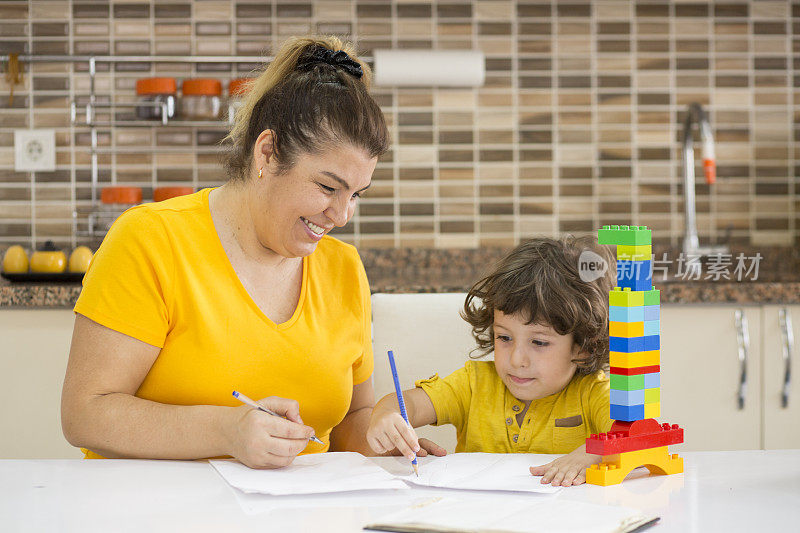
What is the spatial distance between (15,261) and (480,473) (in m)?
2.00

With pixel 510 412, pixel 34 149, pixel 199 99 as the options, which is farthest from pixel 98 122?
pixel 510 412

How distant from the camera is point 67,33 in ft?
9.51

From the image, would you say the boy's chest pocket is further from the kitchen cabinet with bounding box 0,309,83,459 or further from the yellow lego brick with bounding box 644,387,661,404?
the kitchen cabinet with bounding box 0,309,83,459

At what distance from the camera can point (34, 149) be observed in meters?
2.90

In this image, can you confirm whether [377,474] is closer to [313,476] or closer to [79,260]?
[313,476]

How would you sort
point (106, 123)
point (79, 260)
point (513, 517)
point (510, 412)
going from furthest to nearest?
point (106, 123) < point (79, 260) < point (510, 412) < point (513, 517)

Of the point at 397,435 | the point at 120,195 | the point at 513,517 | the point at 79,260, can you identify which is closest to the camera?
the point at 513,517

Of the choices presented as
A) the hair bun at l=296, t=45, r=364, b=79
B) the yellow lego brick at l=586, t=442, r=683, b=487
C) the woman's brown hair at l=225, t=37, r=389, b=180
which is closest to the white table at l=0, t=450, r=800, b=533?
the yellow lego brick at l=586, t=442, r=683, b=487

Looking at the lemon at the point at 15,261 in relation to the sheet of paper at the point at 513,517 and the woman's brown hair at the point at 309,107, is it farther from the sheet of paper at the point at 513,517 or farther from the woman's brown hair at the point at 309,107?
the sheet of paper at the point at 513,517

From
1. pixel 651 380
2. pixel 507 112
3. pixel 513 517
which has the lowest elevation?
pixel 513 517

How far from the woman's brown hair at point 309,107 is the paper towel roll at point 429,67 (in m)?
1.45

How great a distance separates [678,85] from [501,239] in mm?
805

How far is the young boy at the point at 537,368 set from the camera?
1.33 meters

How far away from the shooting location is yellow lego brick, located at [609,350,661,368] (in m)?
0.98
